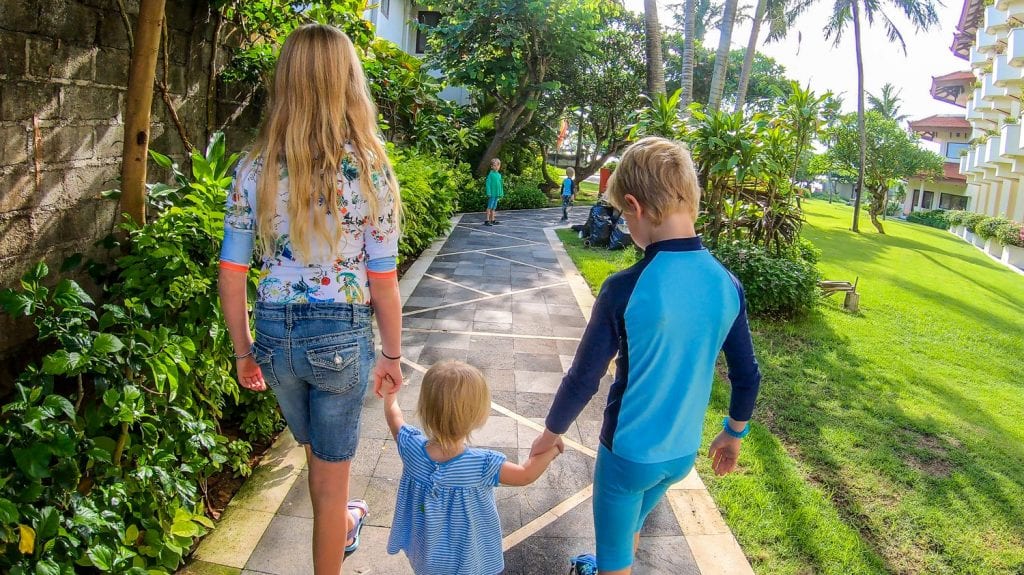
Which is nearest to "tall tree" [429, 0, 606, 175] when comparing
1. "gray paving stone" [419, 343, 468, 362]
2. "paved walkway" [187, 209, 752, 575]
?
"paved walkway" [187, 209, 752, 575]

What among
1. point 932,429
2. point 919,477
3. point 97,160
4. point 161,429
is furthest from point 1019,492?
point 97,160

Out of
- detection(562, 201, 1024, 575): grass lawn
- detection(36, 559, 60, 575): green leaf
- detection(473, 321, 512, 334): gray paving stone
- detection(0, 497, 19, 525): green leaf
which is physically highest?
detection(0, 497, 19, 525): green leaf

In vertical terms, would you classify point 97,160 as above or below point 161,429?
above

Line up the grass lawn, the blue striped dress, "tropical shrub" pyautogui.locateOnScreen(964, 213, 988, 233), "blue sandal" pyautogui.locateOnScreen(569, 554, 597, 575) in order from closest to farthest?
the blue striped dress
"blue sandal" pyautogui.locateOnScreen(569, 554, 597, 575)
the grass lawn
"tropical shrub" pyautogui.locateOnScreen(964, 213, 988, 233)

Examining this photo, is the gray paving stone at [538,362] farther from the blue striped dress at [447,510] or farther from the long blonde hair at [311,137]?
the long blonde hair at [311,137]

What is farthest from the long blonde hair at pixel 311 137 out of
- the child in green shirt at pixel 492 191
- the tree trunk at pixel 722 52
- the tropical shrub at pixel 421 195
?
the child in green shirt at pixel 492 191

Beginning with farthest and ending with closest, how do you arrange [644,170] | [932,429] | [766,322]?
[766,322] < [932,429] < [644,170]

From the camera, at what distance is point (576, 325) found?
669 cm

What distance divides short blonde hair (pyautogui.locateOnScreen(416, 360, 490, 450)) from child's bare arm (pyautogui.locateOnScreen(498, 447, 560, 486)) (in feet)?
0.59

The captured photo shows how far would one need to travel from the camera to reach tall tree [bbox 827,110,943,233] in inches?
1225

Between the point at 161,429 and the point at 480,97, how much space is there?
18.0 meters

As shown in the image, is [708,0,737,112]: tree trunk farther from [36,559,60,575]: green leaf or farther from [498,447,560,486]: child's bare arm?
[36,559,60,575]: green leaf

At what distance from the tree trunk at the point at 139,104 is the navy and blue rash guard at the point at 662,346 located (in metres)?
2.33

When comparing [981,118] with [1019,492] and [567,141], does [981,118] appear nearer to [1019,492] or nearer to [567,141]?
[567,141]
